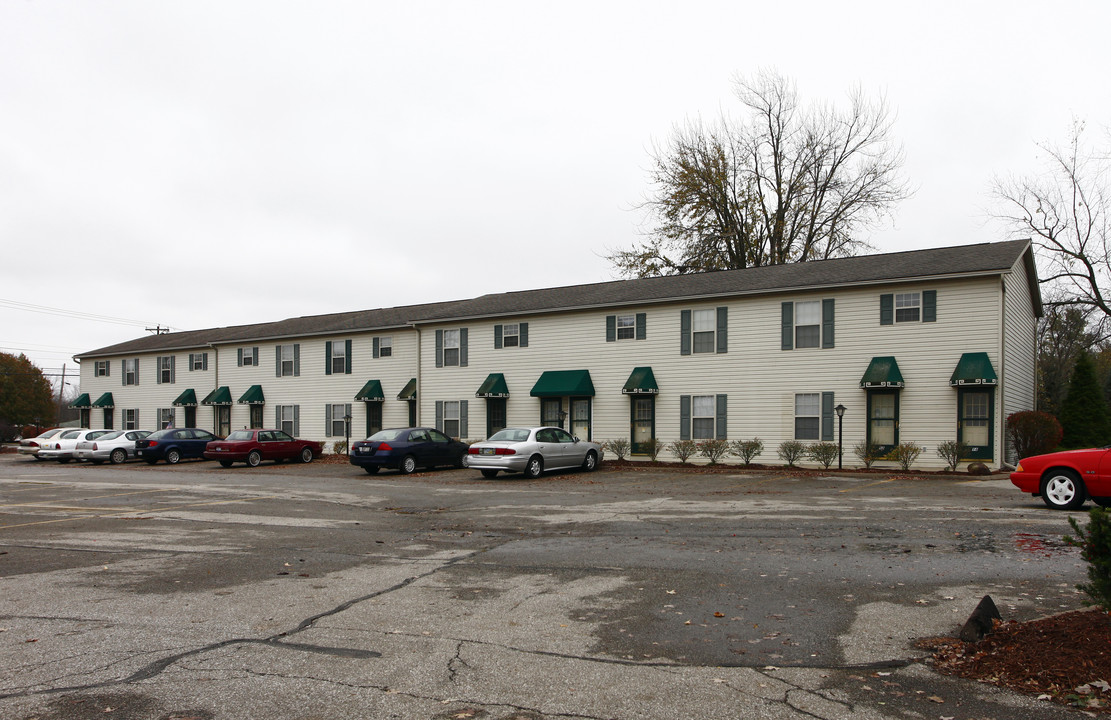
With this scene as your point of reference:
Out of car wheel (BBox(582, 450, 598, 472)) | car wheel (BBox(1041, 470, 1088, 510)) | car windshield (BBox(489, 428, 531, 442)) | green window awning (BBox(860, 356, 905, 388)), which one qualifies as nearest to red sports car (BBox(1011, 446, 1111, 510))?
car wheel (BBox(1041, 470, 1088, 510))

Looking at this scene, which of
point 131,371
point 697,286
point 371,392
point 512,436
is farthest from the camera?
point 131,371

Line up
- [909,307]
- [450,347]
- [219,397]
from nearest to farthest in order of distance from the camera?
1. [909,307]
2. [450,347]
3. [219,397]

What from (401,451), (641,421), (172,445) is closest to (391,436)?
(401,451)

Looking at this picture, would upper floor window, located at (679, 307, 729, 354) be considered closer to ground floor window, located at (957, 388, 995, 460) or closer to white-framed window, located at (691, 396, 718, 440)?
white-framed window, located at (691, 396, 718, 440)

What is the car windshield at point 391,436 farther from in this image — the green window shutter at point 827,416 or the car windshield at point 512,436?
the green window shutter at point 827,416

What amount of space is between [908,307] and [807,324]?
9.85ft

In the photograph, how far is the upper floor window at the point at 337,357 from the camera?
3644 cm

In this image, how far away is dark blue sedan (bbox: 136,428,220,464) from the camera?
107 ft

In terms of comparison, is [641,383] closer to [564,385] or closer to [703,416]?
[703,416]

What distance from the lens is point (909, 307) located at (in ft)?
77.2

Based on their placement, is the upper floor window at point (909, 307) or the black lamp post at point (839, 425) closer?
the upper floor window at point (909, 307)

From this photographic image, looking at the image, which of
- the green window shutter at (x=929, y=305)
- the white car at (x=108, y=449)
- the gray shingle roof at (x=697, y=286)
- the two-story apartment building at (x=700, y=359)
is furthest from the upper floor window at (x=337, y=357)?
the green window shutter at (x=929, y=305)

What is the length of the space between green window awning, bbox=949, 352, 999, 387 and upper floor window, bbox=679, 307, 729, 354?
7.12m

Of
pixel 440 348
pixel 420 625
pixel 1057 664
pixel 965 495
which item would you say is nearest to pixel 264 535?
pixel 420 625
